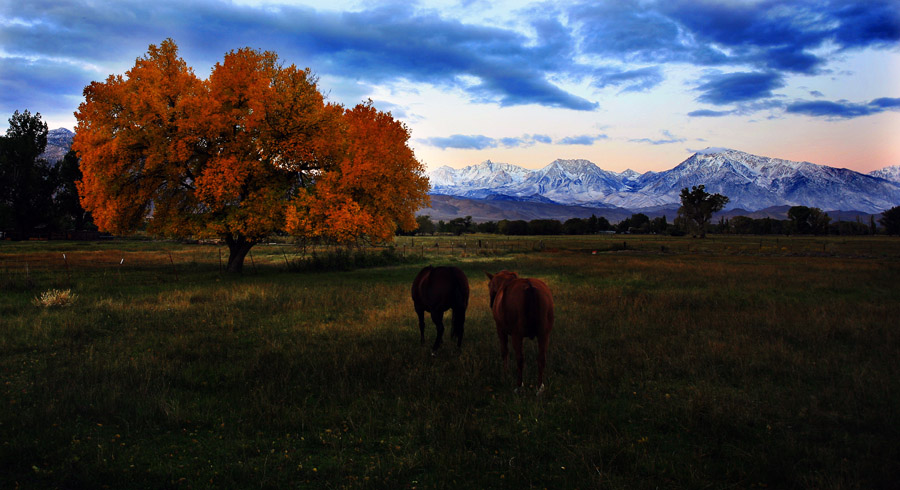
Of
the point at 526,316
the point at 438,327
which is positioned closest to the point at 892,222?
the point at 438,327

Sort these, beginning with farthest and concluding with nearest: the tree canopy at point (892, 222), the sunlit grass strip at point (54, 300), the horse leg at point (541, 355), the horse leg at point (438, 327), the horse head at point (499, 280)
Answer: the tree canopy at point (892, 222)
the sunlit grass strip at point (54, 300)
the horse leg at point (438, 327)
the horse head at point (499, 280)
the horse leg at point (541, 355)

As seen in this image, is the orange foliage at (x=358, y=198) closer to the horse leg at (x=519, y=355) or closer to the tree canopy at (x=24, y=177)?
the horse leg at (x=519, y=355)

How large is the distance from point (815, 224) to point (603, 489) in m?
179

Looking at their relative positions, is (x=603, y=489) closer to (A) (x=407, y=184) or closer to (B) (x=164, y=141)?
(B) (x=164, y=141)

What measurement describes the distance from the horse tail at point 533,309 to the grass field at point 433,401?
3.91 feet

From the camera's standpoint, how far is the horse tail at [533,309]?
816cm

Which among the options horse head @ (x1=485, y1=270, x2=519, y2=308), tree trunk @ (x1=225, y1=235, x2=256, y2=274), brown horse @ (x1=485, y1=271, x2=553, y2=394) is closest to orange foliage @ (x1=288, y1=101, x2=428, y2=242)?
tree trunk @ (x1=225, y1=235, x2=256, y2=274)

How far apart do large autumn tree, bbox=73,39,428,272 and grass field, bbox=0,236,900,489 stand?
1095 centimetres

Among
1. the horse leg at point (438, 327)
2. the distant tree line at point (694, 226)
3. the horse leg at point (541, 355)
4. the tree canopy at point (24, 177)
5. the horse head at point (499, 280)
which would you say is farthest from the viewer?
the distant tree line at point (694, 226)

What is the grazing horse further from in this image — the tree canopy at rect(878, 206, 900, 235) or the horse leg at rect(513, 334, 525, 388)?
the tree canopy at rect(878, 206, 900, 235)

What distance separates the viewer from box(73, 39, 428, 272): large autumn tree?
978 inches

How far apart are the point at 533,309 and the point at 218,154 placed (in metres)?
24.3

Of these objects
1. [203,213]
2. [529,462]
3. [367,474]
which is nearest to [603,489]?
[529,462]

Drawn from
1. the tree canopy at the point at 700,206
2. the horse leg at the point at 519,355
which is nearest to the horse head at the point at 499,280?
the horse leg at the point at 519,355
